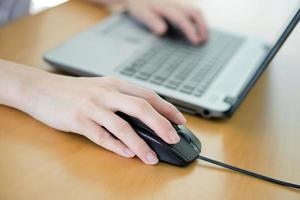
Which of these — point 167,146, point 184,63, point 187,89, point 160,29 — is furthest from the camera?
point 160,29

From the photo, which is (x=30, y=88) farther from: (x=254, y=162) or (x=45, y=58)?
(x=254, y=162)

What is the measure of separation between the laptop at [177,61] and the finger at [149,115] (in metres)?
0.14

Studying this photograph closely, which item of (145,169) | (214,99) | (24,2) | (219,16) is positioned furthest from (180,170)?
(24,2)

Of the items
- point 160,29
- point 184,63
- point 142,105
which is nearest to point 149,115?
point 142,105

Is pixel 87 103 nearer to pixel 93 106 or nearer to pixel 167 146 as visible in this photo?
pixel 93 106

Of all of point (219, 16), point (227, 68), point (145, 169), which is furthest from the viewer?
point (219, 16)

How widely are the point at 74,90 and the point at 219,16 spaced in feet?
2.09

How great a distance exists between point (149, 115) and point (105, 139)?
0.23 ft

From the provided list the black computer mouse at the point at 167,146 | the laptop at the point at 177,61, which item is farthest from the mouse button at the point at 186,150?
the laptop at the point at 177,61

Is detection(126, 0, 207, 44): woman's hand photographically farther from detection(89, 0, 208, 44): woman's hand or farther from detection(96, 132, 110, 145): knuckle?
detection(96, 132, 110, 145): knuckle

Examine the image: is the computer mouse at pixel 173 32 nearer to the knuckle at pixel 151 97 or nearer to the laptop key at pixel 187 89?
the laptop key at pixel 187 89

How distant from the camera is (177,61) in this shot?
38.0 inches

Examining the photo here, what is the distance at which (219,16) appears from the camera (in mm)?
1285

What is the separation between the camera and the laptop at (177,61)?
0.84 meters
